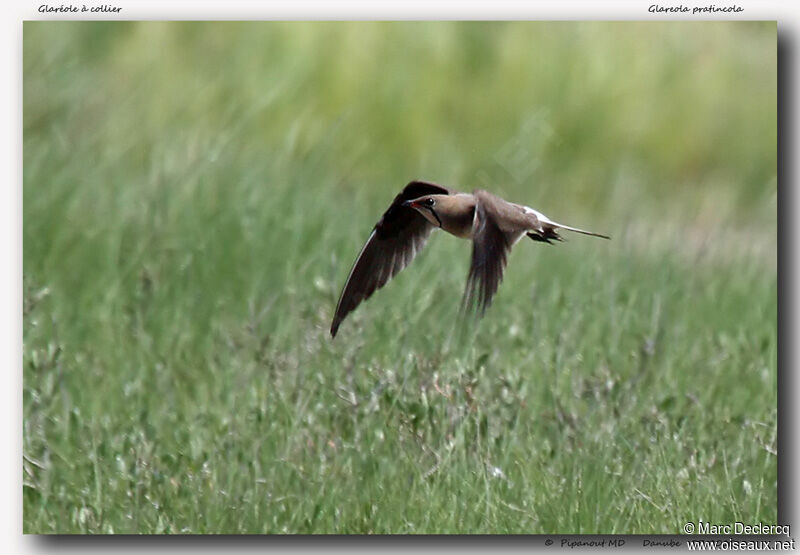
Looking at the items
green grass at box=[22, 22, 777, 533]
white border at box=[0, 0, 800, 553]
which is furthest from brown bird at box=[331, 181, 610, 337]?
white border at box=[0, 0, 800, 553]

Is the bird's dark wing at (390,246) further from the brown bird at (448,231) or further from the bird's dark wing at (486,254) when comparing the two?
the bird's dark wing at (486,254)

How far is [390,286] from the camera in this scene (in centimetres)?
438

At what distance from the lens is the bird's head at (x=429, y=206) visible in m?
3.92

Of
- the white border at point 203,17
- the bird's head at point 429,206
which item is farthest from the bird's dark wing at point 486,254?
the white border at point 203,17

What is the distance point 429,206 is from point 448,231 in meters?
0.08

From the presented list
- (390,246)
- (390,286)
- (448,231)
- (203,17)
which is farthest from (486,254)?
(203,17)

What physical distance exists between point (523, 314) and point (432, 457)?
0.65 m

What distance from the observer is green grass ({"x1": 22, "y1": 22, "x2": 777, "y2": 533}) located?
4094mm

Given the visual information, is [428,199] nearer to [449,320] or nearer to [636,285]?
[449,320]

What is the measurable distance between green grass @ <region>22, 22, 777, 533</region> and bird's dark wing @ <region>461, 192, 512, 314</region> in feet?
1.76

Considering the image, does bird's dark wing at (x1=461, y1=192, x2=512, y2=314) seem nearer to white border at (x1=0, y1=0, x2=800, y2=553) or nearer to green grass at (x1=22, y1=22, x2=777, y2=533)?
green grass at (x1=22, y1=22, x2=777, y2=533)

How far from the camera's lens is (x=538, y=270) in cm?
458

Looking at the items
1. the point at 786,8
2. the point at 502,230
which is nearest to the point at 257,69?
the point at 502,230

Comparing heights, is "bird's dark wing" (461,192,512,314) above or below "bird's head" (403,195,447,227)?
below
